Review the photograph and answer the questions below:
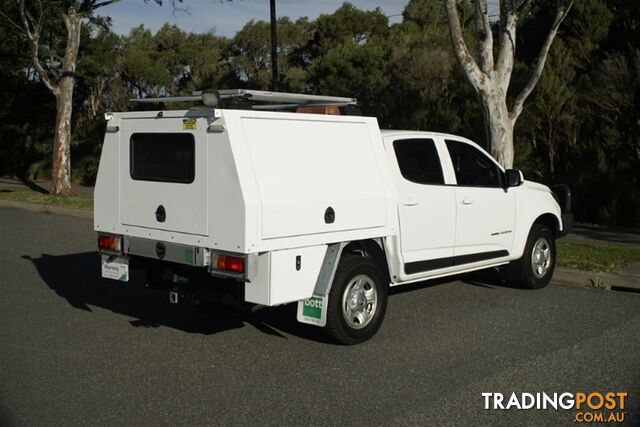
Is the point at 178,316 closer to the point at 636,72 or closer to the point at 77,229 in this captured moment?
the point at 77,229

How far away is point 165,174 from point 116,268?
1.09 meters

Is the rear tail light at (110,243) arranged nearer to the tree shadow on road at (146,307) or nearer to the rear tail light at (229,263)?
the tree shadow on road at (146,307)

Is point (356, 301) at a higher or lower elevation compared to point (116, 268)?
lower

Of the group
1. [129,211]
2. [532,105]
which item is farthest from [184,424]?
[532,105]

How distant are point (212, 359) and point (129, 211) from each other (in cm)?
160

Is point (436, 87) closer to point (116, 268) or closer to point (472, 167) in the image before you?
point (472, 167)

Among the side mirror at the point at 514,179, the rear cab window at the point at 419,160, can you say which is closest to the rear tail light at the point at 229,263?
the rear cab window at the point at 419,160

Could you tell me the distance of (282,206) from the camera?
6320 millimetres

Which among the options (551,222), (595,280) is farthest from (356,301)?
(595,280)

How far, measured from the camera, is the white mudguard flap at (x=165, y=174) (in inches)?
254

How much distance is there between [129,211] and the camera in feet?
23.4

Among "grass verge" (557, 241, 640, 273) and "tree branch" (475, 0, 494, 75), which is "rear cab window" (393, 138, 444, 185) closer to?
"grass verge" (557, 241, 640, 273)

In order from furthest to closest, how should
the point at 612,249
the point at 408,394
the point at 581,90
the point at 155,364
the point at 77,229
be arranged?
1. the point at 581,90
2. the point at 77,229
3. the point at 612,249
4. the point at 155,364
5. the point at 408,394

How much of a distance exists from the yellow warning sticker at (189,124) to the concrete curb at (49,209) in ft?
35.9
